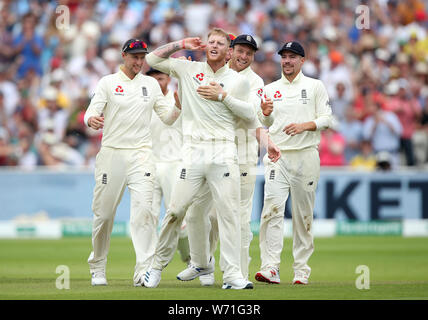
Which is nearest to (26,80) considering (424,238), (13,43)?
(13,43)

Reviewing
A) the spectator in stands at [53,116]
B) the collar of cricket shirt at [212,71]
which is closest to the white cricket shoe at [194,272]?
the collar of cricket shirt at [212,71]

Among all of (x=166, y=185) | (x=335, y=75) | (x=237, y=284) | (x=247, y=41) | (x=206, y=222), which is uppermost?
(x=335, y=75)

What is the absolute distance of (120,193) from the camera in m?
9.65

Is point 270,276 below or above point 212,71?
below

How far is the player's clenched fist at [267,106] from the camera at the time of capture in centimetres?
Result: 938

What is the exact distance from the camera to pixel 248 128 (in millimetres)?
9195

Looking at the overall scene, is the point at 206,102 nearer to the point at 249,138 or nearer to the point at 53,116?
the point at 249,138

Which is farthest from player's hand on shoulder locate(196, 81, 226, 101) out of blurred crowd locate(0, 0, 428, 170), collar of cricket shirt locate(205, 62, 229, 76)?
blurred crowd locate(0, 0, 428, 170)

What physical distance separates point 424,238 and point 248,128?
8509 millimetres

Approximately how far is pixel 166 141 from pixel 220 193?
2.74m

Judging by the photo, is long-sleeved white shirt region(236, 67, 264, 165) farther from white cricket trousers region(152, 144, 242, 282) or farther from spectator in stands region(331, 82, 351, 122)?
spectator in stands region(331, 82, 351, 122)

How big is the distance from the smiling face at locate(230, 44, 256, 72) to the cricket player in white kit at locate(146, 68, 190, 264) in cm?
120

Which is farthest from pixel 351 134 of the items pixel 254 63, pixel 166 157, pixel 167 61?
pixel 167 61

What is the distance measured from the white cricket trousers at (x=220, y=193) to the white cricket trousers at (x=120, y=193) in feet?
2.33
